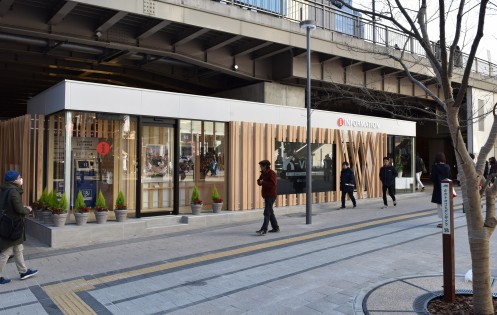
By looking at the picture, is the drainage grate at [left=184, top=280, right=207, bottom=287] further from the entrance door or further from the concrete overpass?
the concrete overpass

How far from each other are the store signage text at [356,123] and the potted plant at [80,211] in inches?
386

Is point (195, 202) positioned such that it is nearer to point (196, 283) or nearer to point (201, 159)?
point (201, 159)

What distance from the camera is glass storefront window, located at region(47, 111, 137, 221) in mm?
9914

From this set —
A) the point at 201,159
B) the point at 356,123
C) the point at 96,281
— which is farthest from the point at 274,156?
the point at 96,281

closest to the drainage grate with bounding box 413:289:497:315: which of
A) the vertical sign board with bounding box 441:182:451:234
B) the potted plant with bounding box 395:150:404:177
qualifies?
the vertical sign board with bounding box 441:182:451:234

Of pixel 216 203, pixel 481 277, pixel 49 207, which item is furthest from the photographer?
pixel 216 203

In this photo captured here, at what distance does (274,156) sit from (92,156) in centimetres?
567

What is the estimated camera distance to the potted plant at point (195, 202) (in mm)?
11328

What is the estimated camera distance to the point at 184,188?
38.8 feet

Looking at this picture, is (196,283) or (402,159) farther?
(402,159)

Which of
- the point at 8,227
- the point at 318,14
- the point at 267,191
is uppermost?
the point at 318,14

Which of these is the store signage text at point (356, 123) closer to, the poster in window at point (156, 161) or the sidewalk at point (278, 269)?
the sidewalk at point (278, 269)

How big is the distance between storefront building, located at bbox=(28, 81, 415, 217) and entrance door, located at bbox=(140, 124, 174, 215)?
0.03 meters

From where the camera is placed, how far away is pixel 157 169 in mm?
11227
